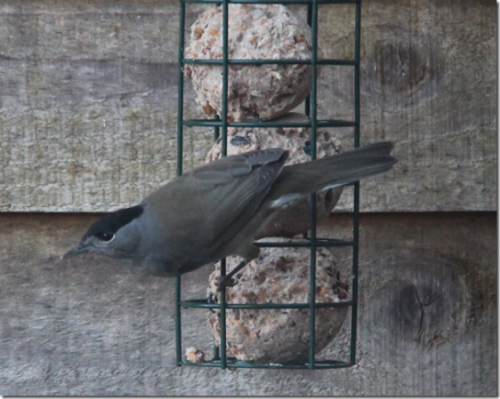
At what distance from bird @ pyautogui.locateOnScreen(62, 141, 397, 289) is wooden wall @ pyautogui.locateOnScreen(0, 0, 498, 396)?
363mm

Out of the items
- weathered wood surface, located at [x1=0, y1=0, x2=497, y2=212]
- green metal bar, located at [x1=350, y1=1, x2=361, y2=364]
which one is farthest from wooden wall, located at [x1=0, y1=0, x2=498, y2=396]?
green metal bar, located at [x1=350, y1=1, x2=361, y2=364]

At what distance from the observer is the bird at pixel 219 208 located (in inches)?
81.4

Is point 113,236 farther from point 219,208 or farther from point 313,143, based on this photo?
point 313,143

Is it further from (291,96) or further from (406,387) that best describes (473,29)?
(406,387)

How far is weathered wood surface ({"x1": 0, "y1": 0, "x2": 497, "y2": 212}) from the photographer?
8.23 ft

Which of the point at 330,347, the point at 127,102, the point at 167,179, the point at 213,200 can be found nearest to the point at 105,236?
the point at 213,200

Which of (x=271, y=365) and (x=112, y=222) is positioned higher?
(x=112, y=222)

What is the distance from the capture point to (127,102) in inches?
99.2

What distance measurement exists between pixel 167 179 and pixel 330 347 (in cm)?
75

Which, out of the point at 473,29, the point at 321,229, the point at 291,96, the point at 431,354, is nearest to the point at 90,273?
the point at 321,229

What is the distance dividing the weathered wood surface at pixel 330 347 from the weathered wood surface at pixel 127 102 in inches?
7.0

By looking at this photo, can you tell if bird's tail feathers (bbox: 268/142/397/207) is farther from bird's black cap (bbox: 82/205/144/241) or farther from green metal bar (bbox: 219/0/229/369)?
bird's black cap (bbox: 82/205/144/241)

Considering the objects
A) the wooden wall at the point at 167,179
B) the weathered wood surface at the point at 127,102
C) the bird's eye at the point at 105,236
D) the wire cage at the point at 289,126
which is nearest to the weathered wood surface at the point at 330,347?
the wooden wall at the point at 167,179

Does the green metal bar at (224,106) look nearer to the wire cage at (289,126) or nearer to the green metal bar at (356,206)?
the wire cage at (289,126)
